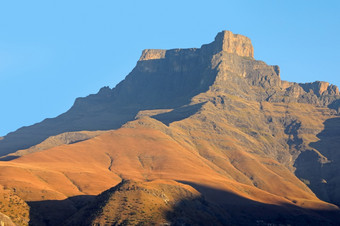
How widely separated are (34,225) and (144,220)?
35.4 meters

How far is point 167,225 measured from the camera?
197 m

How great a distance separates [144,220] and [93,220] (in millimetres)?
15930

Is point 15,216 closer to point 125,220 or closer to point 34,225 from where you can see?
point 34,225

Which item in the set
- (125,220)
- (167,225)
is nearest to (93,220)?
(125,220)

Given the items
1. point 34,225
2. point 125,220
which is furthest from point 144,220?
point 34,225

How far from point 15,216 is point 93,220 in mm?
24024

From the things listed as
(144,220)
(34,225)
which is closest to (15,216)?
(34,225)

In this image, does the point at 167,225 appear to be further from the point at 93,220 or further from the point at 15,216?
the point at 15,216

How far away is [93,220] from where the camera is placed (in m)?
195

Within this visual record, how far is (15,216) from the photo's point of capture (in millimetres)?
193375

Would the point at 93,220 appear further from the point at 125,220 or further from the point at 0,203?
the point at 0,203

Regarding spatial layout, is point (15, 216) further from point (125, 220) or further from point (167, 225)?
point (167, 225)

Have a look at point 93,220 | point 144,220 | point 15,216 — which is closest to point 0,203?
point 15,216

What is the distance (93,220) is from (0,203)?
3058 centimetres
